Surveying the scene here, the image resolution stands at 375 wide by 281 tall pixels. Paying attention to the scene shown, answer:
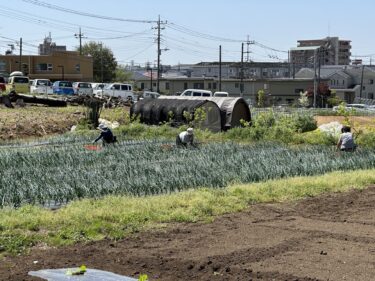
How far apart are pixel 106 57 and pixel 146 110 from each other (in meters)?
62.6

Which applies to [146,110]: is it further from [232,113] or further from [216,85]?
[216,85]

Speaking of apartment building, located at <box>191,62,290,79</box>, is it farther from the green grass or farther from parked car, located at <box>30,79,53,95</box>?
the green grass

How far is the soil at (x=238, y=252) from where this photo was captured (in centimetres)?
557

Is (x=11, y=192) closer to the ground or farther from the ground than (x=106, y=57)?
closer to the ground

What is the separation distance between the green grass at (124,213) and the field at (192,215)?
0.7 inches

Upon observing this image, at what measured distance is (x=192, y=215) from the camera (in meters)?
8.42

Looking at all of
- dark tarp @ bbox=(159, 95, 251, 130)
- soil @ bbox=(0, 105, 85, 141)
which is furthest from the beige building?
dark tarp @ bbox=(159, 95, 251, 130)

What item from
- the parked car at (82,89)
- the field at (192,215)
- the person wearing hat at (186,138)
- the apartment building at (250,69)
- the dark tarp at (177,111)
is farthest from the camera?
the apartment building at (250,69)

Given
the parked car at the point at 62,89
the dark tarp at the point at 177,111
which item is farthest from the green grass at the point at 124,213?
the parked car at the point at 62,89

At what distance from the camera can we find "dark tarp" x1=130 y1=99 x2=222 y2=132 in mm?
26406

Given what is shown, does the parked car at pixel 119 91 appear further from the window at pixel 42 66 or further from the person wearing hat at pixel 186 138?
the person wearing hat at pixel 186 138

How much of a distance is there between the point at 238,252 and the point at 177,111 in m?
20.9

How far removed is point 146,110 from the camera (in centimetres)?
2916

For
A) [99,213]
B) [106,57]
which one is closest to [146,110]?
[99,213]
